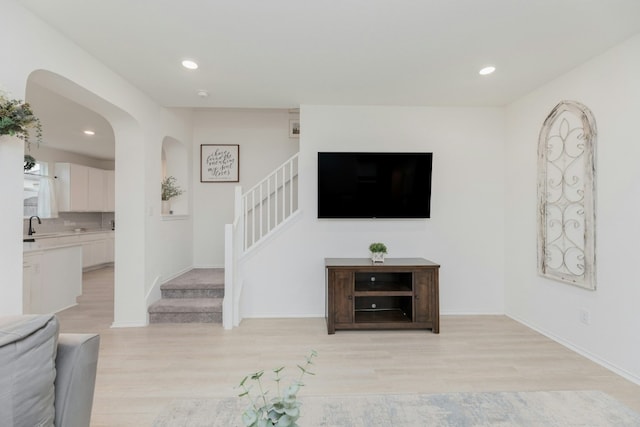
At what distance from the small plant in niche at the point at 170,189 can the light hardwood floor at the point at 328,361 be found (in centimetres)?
174

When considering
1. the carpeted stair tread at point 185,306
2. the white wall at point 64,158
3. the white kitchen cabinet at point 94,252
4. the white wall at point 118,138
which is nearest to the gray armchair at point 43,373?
the white wall at point 118,138

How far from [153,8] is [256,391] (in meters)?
2.73

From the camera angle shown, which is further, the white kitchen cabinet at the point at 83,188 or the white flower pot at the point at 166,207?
the white kitchen cabinet at the point at 83,188

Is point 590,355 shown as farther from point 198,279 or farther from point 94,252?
point 94,252

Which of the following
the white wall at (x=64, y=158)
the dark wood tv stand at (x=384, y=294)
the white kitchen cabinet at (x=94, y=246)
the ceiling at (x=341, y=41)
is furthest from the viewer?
the white kitchen cabinet at (x=94, y=246)

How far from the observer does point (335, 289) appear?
133 inches

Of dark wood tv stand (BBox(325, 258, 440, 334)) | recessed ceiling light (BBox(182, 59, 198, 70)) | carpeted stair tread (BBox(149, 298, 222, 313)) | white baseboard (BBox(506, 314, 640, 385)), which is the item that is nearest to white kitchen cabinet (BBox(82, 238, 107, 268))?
carpeted stair tread (BBox(149, 298, 222, 313))

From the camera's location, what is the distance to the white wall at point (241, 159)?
4988mm

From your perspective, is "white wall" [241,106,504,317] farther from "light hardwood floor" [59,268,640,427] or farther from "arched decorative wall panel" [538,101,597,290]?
"arched decorative wall panel" [538,101,597,290]

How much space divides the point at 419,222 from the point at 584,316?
1.80m

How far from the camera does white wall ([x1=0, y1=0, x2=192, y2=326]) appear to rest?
1.96 m

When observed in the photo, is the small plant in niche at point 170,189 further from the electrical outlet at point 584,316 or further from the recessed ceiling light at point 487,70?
the electrical outlet at point 584,316

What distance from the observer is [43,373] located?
1175 millimetres

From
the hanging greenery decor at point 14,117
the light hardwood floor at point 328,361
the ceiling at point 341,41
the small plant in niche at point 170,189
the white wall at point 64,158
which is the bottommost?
the light hardwood floor at point 328,361
